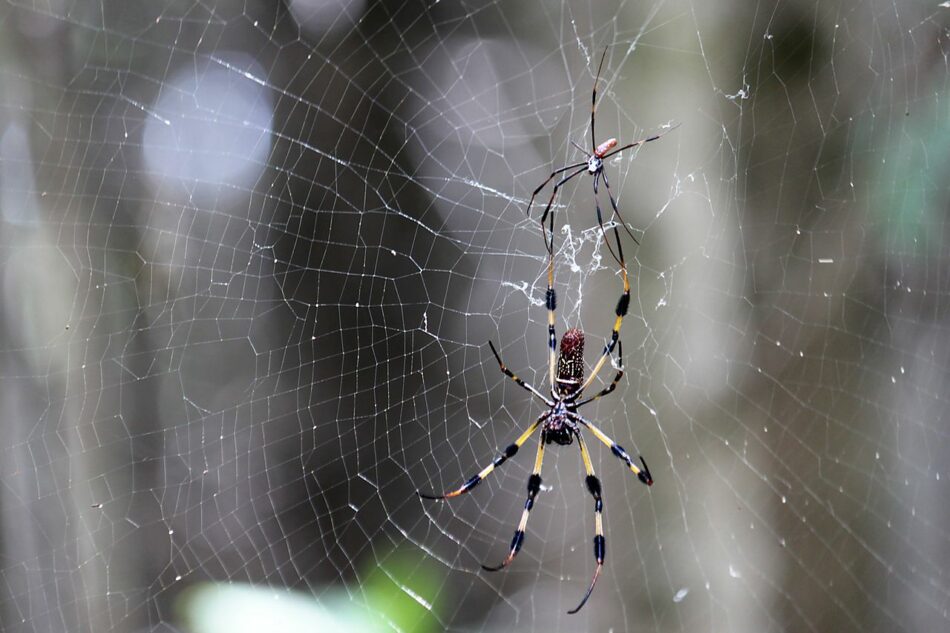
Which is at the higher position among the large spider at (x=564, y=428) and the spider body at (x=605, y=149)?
the spider body at (x=605, y=149)

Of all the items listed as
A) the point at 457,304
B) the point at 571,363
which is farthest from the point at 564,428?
the point at 457,304

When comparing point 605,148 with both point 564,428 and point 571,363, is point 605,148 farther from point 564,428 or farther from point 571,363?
point 564,428

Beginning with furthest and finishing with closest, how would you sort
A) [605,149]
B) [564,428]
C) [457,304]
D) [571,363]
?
[457,304], [564,428], [571,363], [605,149]

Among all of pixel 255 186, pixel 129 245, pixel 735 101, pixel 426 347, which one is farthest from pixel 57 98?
pixel 735 101

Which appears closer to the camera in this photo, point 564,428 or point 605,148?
point 605,148

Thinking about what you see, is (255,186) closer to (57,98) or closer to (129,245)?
(129,245)

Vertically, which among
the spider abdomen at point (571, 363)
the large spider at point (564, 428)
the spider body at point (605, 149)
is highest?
the spider body at point (605, 149)

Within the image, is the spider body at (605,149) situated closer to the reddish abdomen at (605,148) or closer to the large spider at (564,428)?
the reddish abdomen at (605,148)

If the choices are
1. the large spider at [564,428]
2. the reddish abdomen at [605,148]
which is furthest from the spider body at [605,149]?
the large spider at [564,428]
